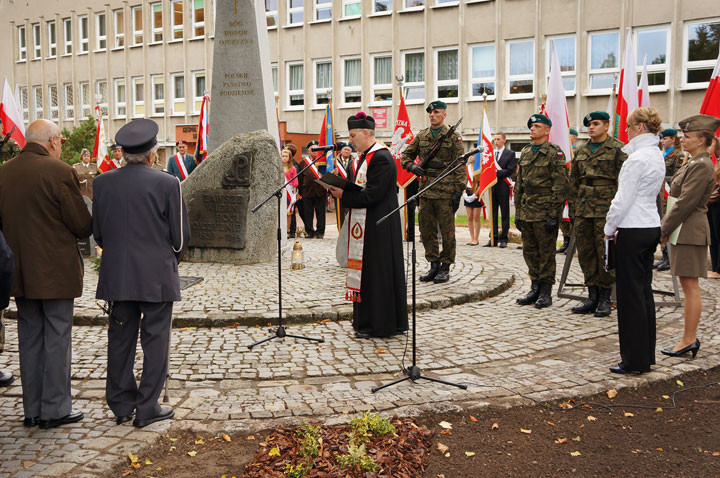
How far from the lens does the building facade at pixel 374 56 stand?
80.1 feet

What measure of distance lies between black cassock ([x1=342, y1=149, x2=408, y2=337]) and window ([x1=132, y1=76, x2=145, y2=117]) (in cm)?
3380

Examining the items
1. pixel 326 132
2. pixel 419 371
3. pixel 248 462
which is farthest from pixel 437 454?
pixel 326 132

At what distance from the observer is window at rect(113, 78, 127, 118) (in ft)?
129

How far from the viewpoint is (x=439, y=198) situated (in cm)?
995

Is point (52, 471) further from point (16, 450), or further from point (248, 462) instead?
point (248, 462)

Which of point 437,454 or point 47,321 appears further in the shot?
point 47,321

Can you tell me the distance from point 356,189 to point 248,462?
3.46m

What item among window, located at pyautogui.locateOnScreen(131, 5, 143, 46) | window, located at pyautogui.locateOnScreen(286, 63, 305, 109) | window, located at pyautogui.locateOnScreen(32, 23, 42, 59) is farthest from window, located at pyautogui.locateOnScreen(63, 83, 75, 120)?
window, located at pyautogui.locateOnScreen(286, 63, 305, 109)

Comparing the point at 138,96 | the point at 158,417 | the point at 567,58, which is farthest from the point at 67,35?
the point at 158,417

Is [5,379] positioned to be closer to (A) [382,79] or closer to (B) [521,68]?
(B) [521,68]

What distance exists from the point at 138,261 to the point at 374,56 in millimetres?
27247

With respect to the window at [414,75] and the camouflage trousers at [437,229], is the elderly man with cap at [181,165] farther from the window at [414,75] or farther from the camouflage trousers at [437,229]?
the window at [414,75]

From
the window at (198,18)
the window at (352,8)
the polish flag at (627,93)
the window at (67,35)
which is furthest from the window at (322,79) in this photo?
the polish flag at (627,93)

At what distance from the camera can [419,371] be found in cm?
567
